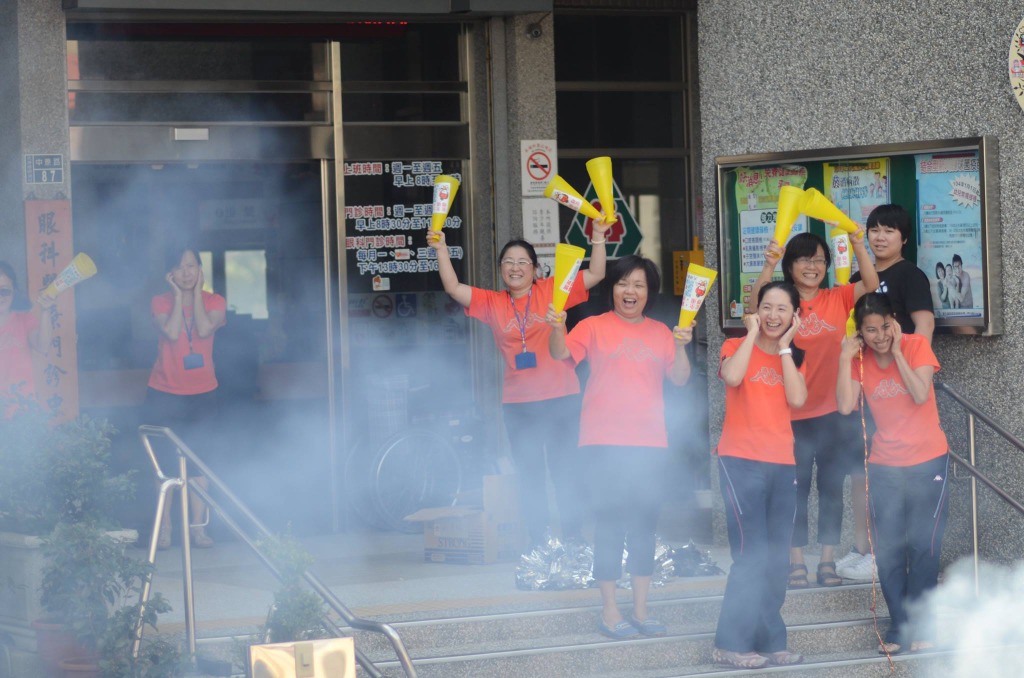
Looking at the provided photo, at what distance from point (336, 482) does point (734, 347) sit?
11.6ft

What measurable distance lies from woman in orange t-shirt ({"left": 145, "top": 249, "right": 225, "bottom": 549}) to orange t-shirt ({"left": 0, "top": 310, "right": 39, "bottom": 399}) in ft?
2.42

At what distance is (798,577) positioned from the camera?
658cm

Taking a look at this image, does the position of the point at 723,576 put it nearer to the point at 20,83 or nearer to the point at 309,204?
the point at 309,204

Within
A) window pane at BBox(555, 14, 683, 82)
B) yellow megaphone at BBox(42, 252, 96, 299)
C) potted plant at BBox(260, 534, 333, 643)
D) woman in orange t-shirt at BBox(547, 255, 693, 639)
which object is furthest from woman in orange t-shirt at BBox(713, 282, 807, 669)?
window pane at BBox(555, 14, 683, 82)

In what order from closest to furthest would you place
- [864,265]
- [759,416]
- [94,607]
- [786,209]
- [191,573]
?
[94,607] → [191,573] → [759,416] → [786,209] → [864,265]

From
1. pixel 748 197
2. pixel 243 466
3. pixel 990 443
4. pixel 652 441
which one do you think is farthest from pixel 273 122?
pixel 990 443

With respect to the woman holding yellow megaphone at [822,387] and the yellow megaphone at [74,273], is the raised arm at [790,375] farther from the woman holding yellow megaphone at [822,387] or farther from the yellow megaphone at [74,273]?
the yellow megaphone at [74,273]

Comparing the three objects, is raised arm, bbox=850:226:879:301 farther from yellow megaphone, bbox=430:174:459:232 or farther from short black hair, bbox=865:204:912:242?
yellow megaphone, bbox=430:174:459:232

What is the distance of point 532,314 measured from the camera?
6.78m

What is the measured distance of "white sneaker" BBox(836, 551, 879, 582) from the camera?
668 cm

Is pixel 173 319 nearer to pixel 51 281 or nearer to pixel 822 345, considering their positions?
pixel 51 281

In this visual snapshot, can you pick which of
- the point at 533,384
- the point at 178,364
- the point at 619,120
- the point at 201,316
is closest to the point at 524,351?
the point at 533,384

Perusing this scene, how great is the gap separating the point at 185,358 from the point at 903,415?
3918 mm

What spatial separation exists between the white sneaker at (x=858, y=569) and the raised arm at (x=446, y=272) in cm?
215
